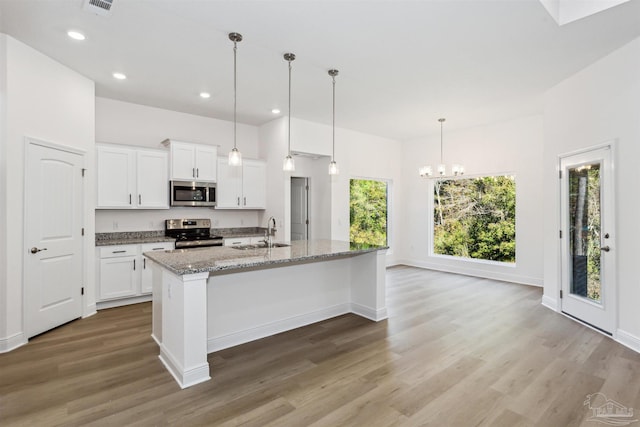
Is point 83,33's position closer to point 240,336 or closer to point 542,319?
point 240,336

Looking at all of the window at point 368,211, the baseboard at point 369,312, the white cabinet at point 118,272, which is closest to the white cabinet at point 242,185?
the white cabinet at point 118,272

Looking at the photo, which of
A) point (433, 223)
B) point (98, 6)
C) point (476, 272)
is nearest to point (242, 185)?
point (98, 6)

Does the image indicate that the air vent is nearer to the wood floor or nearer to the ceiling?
the ceiling

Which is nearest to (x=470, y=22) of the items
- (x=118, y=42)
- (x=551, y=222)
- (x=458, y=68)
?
(x=458, y=68)

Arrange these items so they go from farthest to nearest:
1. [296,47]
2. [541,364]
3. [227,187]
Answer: [227,187] → [296,47] → [541,364]

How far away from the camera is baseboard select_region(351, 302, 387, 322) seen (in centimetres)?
401

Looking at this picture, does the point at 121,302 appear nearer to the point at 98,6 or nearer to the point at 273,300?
the point at 273,300

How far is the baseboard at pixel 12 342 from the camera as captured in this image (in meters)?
3.17

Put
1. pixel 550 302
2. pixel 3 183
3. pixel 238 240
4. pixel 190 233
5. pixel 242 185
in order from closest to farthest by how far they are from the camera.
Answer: pixel 3 183, pixel 550 302, pixel 190 233, pixel 238 240, pixel 242 185

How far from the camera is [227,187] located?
5824 millimetres

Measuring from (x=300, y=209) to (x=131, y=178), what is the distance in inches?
128

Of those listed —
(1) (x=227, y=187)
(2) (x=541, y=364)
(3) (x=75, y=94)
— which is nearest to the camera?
(2) (x=541, y=364)

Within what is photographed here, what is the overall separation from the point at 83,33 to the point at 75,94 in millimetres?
1157

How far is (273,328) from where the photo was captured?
359 cm
